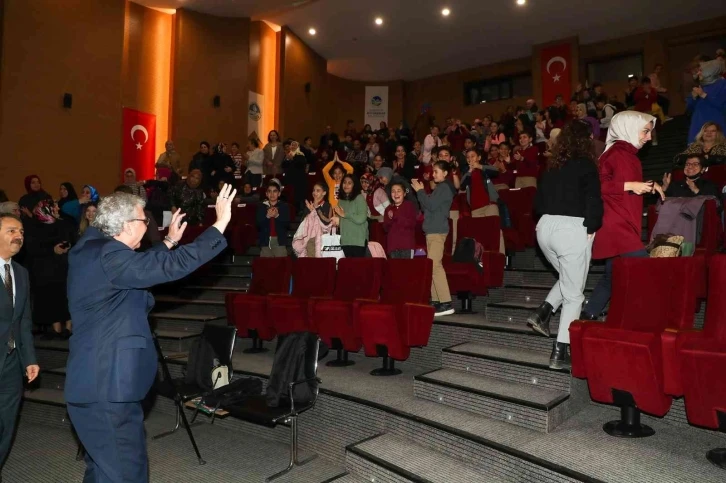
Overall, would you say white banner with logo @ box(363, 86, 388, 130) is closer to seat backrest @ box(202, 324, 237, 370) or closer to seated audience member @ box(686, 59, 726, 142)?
seated audience member @ box(686, 59, 726, 142)

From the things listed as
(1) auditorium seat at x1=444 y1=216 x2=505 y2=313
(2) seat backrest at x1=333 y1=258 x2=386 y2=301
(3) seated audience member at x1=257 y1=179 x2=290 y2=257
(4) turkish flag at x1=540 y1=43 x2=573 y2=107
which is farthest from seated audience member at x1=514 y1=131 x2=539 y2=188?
(4) turkish flag at x1=540 y1=43 x2=573 y2=107

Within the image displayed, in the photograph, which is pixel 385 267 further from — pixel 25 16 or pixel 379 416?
pixel 25 16

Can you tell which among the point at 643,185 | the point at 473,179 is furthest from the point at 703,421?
the point at 473,179

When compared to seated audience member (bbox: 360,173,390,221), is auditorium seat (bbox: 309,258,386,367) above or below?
below

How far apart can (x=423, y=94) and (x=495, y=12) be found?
478cm

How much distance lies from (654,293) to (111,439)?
2.45 meters

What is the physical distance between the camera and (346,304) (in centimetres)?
412

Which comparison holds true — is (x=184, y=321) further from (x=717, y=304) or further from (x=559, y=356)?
(x=717, y=304)

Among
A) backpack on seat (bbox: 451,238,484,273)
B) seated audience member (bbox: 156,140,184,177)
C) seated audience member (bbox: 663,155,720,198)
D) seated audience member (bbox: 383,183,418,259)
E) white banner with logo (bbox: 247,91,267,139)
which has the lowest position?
backpack on seat (bbox: 451,238,484,273)

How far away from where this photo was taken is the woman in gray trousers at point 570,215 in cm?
290

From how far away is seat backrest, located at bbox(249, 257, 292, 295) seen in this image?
16.6 feet

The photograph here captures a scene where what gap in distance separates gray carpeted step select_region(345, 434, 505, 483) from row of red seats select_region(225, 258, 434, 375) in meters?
0.87

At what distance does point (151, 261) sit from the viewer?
74.3 inches

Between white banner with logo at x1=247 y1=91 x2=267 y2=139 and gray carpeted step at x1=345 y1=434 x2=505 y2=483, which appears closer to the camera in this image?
gray carpeted step at x1=345 y1=434 x2=505 y2=483
